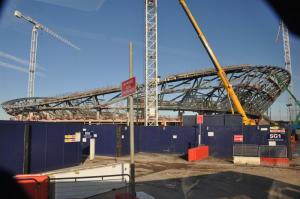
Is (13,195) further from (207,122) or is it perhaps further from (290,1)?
(207,122)

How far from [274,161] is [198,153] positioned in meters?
6.23

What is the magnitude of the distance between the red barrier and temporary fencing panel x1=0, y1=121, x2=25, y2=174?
13.9 m

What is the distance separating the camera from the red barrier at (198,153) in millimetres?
26872

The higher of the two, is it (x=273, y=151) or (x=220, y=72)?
(x=220, y=72)

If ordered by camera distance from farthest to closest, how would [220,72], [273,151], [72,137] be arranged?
[220,72] < [273,151] < [72,137]

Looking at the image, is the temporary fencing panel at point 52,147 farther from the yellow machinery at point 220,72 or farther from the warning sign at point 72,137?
the yellow machinery at point 220,72

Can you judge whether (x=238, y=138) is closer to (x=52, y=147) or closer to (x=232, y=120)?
(x=232, y=120)

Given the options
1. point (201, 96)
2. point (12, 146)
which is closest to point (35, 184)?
point (12, 146)

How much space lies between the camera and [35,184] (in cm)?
1078

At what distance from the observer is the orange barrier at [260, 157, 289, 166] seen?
78.6 feet

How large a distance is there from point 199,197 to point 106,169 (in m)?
4.11

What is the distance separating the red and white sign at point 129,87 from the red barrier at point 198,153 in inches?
713

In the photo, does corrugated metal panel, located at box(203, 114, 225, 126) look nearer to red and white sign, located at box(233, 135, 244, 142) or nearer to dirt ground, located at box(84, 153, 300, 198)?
red and white sign, located at box(233, 135, 244, 142)

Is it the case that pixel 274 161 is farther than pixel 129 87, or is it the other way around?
pixel 274 161
